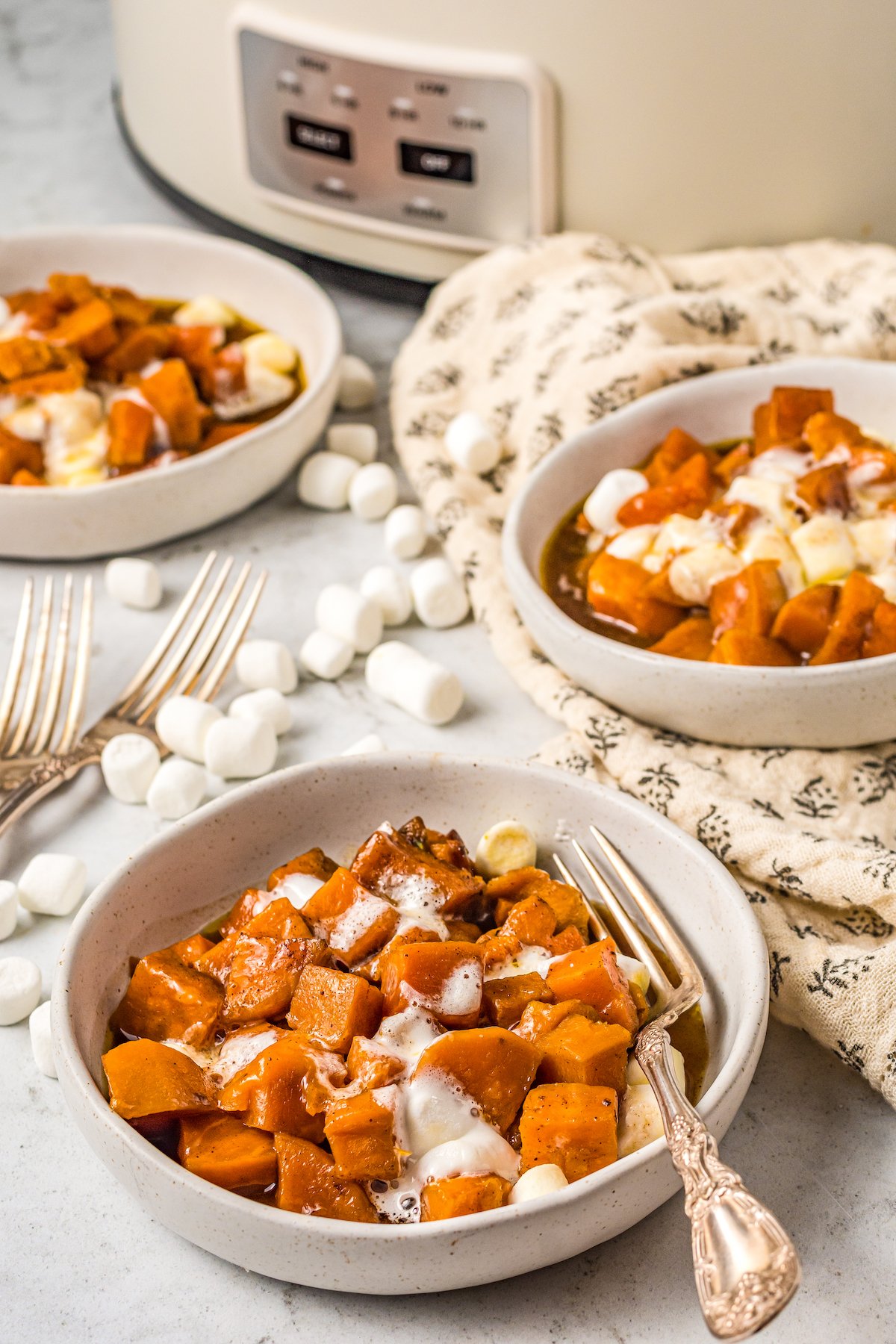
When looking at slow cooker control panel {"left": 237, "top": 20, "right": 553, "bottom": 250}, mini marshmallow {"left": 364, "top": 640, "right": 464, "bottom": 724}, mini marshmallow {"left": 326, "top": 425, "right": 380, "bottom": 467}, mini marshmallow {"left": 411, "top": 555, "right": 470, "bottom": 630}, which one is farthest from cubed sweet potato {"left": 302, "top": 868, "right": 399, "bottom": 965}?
slow cooker control panel {"left": 237, "top": 20, "right": 553, "bottom": 250}

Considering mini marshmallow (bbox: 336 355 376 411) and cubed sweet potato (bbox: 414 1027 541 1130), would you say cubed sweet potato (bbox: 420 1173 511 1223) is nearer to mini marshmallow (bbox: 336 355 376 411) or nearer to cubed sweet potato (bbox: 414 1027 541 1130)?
cubed sweet potato (bbox: 414 1027 541 1130)

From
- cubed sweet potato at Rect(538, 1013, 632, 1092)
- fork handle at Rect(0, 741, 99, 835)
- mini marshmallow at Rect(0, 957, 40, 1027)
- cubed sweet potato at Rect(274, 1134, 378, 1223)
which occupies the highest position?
cubed sweet potato at Rect(538, 1013, 632, 1092)

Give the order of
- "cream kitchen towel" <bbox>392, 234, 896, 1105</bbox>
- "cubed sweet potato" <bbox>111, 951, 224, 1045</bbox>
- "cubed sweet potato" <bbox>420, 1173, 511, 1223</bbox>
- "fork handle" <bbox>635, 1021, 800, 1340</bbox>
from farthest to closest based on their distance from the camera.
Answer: "cream kitchen towel" <bbox>392, 234, 896, 1105</bbox>
"cubed sweet potato" <bbox>111, 951, 224, 1045</bbox>
"cubed sweet potato" <bbox>420, 1173, 511, 1223</bbox>
"fork handle" <bbox>635, 1021, 800, 1340</bbox>

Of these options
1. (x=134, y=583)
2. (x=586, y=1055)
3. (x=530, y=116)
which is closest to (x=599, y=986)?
(x=586, y=1055)

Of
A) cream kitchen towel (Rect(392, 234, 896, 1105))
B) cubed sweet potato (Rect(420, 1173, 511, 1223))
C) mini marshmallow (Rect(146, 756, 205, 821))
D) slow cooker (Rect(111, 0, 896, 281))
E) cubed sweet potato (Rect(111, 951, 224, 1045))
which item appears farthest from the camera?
slow cooker (Rect(111, 0, 896, 281))

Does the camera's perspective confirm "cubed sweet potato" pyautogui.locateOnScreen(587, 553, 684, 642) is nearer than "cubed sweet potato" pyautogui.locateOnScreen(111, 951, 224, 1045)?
No

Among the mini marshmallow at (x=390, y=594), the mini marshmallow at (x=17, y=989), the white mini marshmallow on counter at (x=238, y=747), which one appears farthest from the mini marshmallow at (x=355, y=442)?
the mini marshmallow at (x=17, y=989)

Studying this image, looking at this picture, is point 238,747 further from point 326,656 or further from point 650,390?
point 650,390
